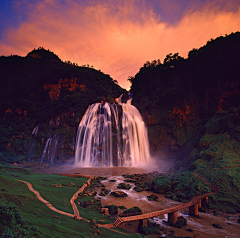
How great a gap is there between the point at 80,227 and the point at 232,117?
24.5 metres

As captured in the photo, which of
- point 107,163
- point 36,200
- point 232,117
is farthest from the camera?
point 107,163

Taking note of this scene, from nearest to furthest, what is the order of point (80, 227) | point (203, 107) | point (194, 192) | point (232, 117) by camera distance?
point (80, 227)
point (194, 192)
point (232, 117)
point (203, 107)

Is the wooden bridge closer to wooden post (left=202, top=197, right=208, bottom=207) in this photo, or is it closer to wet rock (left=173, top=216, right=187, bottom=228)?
wooden post (left=202, top=197, right=208, bottom=207)

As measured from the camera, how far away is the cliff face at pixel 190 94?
108 ft

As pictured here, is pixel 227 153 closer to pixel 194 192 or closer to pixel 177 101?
pixel 194 192

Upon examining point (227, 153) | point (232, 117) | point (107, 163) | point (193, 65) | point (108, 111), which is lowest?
point (107, 163)

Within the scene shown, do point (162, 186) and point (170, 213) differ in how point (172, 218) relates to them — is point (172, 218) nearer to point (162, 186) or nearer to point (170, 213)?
point (170, 213)

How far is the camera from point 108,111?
34.3m

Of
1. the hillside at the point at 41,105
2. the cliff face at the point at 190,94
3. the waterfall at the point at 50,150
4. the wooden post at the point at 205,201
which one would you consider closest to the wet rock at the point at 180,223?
the wooden post at the point at 205,201

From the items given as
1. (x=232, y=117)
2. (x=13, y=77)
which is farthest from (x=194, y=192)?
(x=13, y=77)

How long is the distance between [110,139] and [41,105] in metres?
25.9

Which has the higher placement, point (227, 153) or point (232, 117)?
point (232, 117)

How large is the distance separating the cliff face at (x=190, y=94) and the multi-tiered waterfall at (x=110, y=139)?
4133 millimetres

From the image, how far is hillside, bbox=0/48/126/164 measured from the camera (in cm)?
3719
